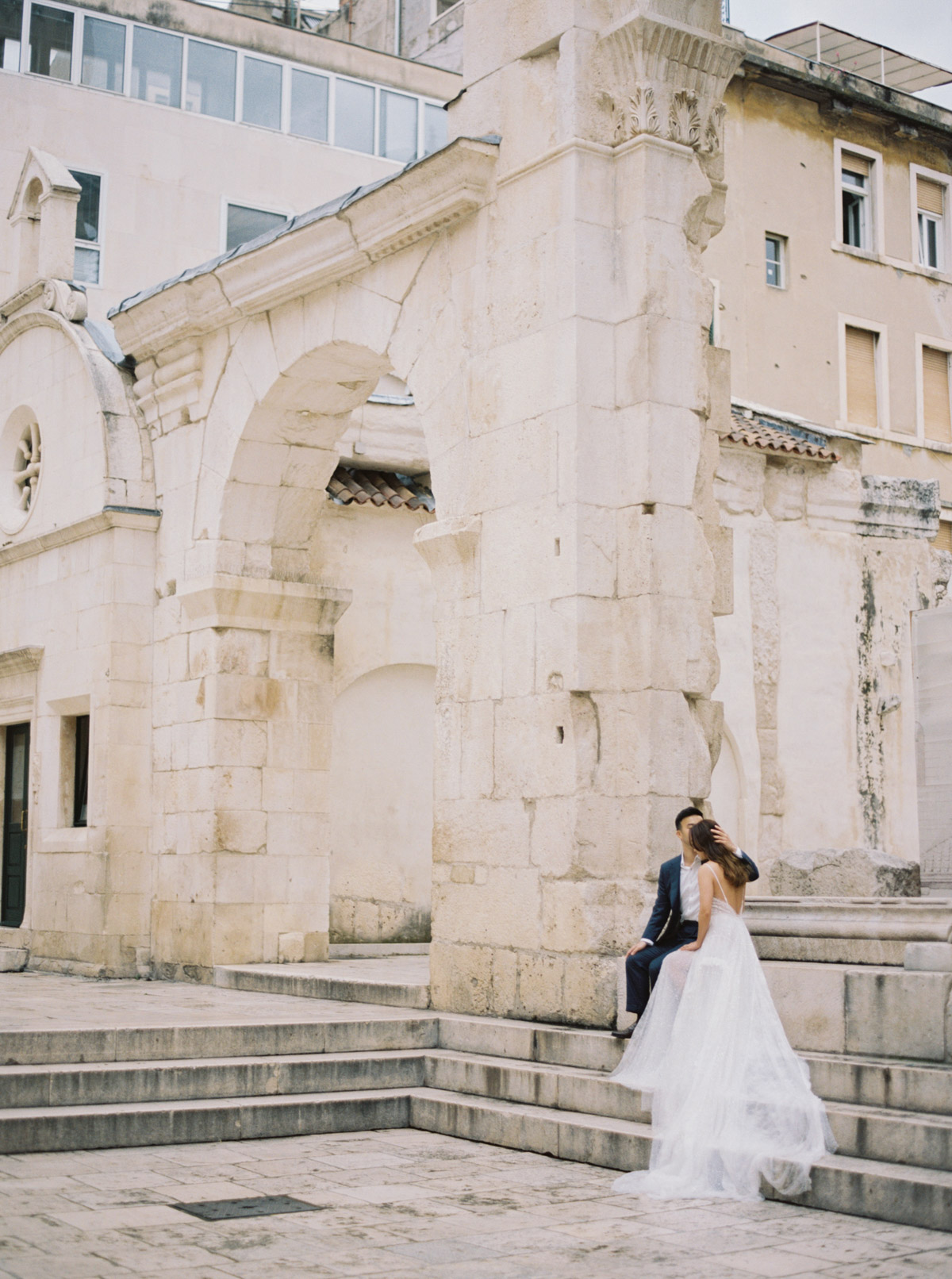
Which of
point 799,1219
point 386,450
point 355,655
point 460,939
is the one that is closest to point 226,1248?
point 799,1219

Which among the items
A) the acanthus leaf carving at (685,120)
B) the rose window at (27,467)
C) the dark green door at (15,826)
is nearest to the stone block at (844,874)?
the acanthus leaf carving at (685,120)

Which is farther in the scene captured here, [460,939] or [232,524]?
[232,524]

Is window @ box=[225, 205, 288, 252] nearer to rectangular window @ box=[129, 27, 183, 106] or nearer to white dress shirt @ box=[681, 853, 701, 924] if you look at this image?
rectangular window @ box=[129, 27, 183, 106]

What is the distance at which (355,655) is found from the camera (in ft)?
42.5

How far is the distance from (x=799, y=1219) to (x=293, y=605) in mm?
6822

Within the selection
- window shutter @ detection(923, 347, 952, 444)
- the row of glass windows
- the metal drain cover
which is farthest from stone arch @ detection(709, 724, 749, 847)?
the metal drain cover

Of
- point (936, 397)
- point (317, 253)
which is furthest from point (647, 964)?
point (936, 397)

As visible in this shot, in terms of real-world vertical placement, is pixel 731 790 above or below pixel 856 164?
below

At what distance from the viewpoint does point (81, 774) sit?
500 inches

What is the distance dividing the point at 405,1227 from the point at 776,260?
19.1 meters

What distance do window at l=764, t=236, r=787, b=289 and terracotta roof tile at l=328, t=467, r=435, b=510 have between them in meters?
10.6

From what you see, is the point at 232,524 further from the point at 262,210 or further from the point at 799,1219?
the point at 262,210

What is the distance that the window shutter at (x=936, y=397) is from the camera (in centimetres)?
2384

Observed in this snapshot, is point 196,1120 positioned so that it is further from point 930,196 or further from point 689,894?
point 930,196
